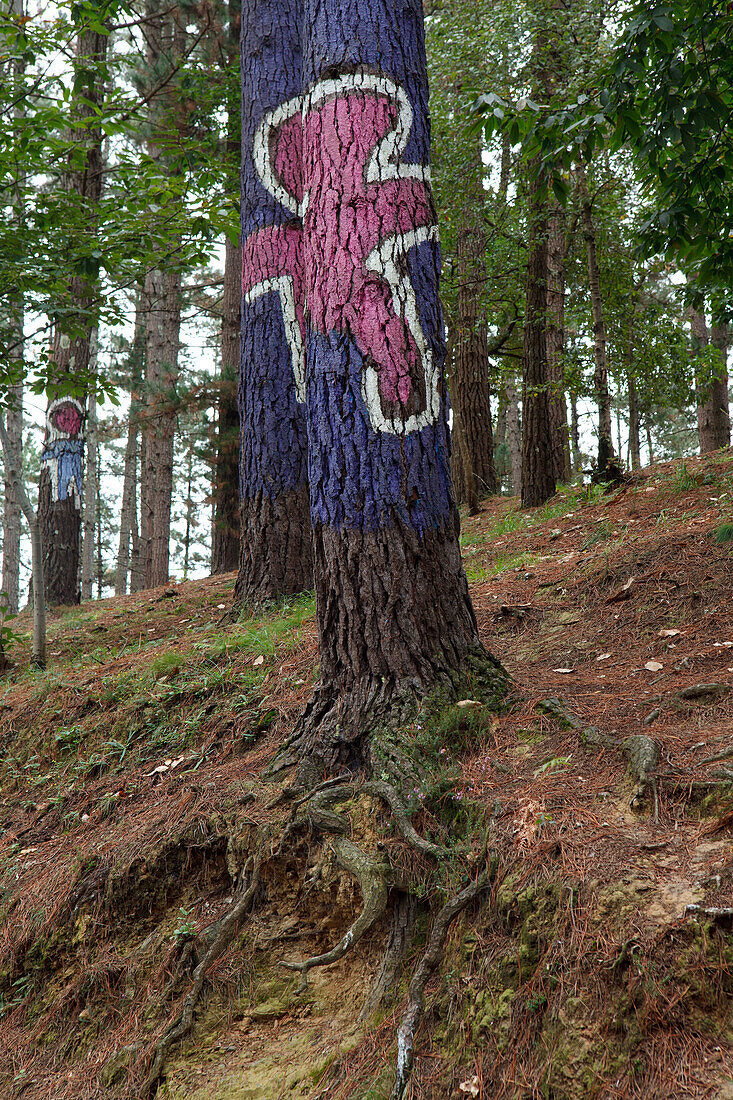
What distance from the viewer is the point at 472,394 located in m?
10.3

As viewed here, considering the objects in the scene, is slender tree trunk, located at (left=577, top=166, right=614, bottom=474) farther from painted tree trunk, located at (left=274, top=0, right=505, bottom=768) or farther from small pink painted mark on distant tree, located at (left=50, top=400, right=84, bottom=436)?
small pink painted mark on distant tree, located at (left=50, top=400, right=84, bottom=436)

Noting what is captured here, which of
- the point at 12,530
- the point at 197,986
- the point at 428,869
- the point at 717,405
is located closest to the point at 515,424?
the point at 717,405

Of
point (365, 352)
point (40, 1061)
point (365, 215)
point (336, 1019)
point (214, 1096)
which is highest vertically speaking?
point (365, 215)

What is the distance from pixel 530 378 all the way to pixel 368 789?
6876mm

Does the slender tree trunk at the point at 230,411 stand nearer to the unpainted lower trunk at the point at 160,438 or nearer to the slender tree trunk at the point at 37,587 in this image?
the unpainted lower trunk at the point at 160,438

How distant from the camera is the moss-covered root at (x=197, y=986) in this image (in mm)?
2316

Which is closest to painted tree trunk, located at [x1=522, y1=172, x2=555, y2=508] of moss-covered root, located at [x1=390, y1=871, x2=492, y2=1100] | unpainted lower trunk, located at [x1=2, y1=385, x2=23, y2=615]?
moss-covered root, located at [x1=390, y1=871, x2=492, y2=1100]

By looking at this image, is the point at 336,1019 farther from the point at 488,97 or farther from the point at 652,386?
the point at 652,386

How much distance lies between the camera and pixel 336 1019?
221cm

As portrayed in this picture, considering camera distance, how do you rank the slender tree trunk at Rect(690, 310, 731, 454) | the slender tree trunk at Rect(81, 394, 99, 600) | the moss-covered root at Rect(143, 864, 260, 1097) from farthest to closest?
the slender tree trunk at Rect(81, 394, 99, 600) → the slender tree trunk at Rect(690, 310, 731, 454) → the moss-covered root at Rect(143, 864, 260, 1097)

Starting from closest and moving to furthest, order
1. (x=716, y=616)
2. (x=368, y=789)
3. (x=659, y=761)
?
1. (x=659, y=761)
2. (x=368, y=789)
3. (x=716, y=616)

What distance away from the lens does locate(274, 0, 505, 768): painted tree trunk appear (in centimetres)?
284

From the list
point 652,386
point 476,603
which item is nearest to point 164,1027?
point 476,603

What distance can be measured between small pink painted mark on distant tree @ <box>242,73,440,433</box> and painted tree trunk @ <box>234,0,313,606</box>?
195cm
